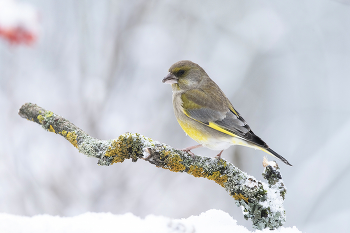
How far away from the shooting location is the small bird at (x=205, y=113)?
A: 266 centimetres

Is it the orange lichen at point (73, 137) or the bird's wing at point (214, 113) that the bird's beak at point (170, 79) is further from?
the orange lichen at point (73, 137)

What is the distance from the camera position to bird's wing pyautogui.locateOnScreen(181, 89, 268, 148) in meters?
2.67

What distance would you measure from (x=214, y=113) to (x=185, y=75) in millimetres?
485

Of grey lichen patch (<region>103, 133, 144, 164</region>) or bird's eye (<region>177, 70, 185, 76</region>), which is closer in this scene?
grey lichen patch (<region>103, 133, 144, 164</region>)

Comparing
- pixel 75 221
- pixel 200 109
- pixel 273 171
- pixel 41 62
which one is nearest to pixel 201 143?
pixel 200 109

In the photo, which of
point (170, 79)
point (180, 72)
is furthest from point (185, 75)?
point (170, 79)

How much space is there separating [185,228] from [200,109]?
113 cm

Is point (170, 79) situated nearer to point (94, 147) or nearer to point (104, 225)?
point (94, 147)

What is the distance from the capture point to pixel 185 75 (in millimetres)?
2984

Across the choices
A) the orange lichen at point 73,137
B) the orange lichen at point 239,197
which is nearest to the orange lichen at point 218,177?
the orange lichen at point 239,197

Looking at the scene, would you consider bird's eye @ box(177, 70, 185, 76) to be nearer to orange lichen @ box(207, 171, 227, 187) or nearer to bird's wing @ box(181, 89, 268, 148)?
bird's wing @ box(181, 89, 268, 148)

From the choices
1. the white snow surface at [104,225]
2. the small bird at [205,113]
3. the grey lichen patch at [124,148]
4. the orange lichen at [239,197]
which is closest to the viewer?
the white snow surface at [104,225]

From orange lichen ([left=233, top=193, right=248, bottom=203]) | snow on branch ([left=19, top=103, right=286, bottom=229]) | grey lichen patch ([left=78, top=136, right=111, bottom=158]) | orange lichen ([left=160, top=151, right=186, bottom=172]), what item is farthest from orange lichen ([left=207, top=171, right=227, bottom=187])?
grey lichen patch ([left=78, top=136, right=111, bottom=158])

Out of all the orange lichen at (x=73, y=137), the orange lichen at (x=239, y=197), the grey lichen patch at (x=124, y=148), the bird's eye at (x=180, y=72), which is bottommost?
the orange lichen at (x=239, y=197)
